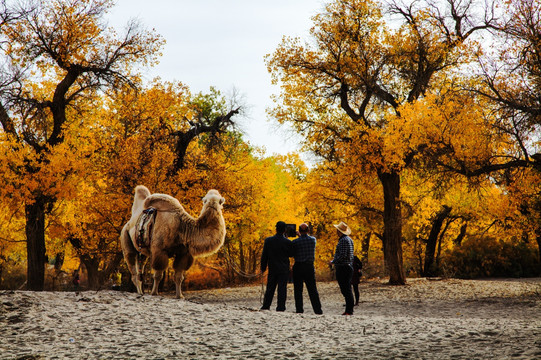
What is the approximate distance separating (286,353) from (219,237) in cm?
543

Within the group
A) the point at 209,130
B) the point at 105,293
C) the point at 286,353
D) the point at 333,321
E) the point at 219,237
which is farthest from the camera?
the point at 209,130

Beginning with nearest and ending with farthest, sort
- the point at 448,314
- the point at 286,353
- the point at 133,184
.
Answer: the point at 286,353, the point at 448,314, the point at 133,184

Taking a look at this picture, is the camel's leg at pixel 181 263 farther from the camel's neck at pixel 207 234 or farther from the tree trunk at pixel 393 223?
the tree trunk at pixel 393 223

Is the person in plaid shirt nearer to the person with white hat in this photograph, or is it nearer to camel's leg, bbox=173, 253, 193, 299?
the person with white hat

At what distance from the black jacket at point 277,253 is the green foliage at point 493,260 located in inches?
917

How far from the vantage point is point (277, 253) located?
1192 cm

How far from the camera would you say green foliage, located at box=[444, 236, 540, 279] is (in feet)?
107

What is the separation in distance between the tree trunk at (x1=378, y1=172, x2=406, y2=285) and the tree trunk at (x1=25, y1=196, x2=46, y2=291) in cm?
1393

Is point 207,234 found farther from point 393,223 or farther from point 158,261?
point 393,223

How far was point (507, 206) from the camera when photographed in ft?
71.2

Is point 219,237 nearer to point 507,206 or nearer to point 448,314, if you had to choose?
point 448,314

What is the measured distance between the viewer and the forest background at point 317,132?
18.1m

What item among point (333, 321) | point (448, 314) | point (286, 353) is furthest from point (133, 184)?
point (286, 353)

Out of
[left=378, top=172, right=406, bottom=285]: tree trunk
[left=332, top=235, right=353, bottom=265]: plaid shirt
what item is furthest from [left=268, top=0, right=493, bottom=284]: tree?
[left=332, top=235, right=353, bottom=265]: plaid shirt
